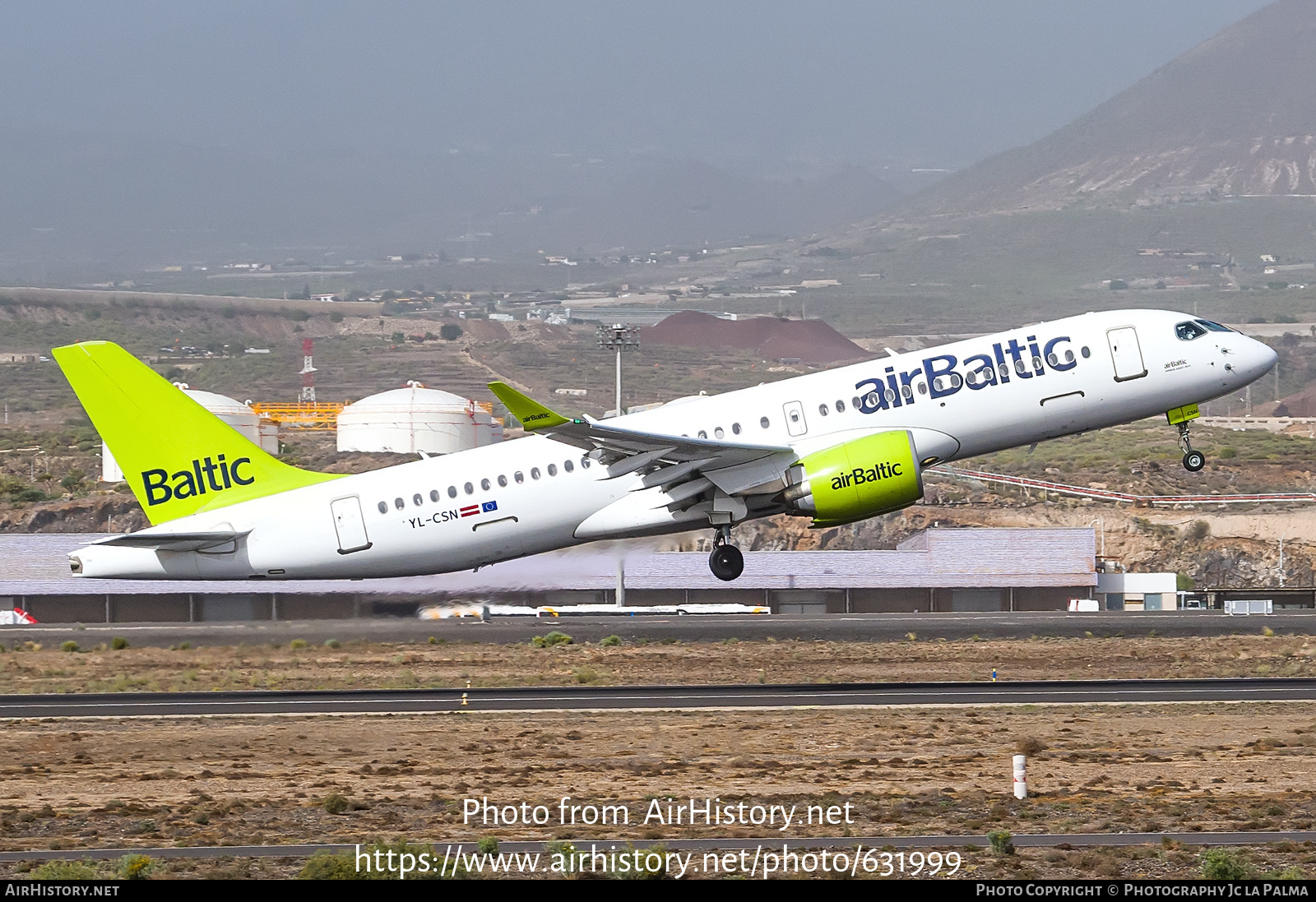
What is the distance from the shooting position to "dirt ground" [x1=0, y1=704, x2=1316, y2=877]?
873 inches

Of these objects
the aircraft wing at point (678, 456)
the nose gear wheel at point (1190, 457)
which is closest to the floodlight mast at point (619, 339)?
the nose gear wheel at point (1190, 457)

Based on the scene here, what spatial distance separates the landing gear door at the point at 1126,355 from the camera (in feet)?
117

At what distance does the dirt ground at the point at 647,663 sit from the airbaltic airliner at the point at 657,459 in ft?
19.3

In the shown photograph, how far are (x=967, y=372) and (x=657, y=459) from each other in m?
6.99

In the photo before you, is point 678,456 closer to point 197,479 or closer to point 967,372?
point 967,372

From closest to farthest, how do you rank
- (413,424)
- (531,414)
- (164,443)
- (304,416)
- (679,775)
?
(679,775) < (531,414) < (164,443) < (413,424) < (304,416)

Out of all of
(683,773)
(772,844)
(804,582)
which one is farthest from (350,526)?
(804,582)

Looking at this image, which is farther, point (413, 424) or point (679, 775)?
point (413, 424)

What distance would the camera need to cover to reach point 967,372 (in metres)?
35.3

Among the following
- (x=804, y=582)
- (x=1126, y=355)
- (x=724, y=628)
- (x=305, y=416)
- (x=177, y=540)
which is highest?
(x=305, y=416)

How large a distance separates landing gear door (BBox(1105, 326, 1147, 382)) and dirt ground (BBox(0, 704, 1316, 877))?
7.20 metres

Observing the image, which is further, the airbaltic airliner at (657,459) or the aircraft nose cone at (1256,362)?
the aircraft nose cone at (1256,362)

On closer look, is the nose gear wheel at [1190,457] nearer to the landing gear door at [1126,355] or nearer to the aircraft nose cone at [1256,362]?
the aircraft nose cone at [1256,362]
